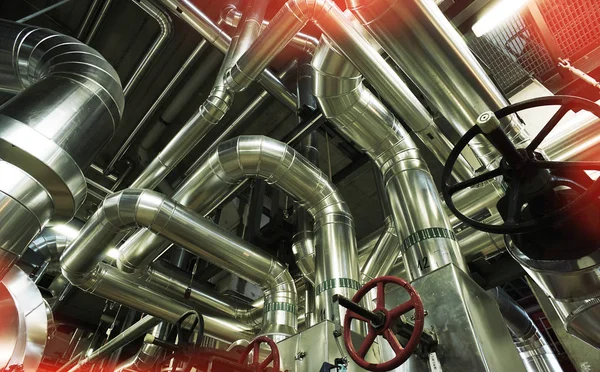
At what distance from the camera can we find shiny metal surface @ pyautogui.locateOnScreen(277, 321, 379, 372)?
1208 mm

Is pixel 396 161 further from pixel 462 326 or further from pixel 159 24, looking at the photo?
pixel 159 24

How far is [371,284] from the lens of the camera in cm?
93

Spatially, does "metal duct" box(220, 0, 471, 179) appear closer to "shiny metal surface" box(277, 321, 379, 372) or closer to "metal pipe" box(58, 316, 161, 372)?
"shiny metal surface" box(277, 321, 379, 372)

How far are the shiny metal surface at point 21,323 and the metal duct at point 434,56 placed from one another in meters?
2.06

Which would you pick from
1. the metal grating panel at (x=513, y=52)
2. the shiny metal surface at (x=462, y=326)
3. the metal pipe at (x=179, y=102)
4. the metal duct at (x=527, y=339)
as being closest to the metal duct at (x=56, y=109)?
the shiny metal surface at (x=462, y=326)

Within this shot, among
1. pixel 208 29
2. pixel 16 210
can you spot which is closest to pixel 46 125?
pixel 16 210

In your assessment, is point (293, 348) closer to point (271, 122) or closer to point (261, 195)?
point (261, 195)

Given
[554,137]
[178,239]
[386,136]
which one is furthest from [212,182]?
[554,137]

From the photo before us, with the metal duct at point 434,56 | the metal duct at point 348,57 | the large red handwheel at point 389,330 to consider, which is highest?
the metal duct at point 348,57

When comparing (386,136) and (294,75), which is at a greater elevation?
(294,75)

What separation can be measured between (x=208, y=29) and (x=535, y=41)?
6.17 ft

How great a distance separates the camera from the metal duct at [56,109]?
1.09 meters

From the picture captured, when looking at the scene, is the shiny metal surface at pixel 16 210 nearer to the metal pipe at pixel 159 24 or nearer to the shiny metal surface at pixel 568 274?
the shiny metal surface at pixel 568 274

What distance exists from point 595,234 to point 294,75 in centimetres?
244
